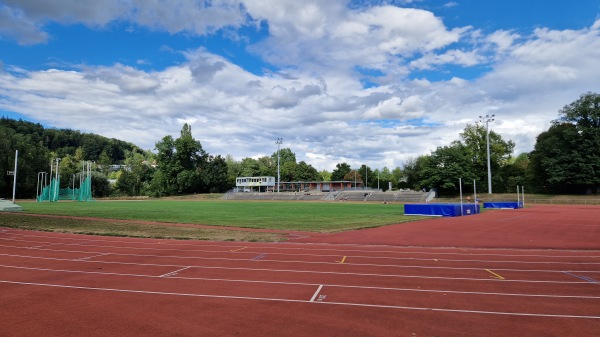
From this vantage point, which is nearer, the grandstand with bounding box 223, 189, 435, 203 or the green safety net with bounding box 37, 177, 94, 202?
the green safety net with bounding box 37, 177, 94, 202

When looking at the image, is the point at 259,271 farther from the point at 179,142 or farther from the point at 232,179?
the point at 232,179

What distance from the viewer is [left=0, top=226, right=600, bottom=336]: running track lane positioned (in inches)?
249

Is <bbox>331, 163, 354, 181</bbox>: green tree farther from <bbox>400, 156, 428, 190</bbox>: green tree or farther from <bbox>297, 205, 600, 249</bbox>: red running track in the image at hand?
<bbox>297, 205, 600, 249</bbox>: red running track

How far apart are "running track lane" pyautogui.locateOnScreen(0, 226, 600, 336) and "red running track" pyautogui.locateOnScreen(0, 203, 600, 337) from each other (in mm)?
25

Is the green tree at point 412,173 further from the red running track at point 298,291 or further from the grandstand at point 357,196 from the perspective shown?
the red running track at point 298,291

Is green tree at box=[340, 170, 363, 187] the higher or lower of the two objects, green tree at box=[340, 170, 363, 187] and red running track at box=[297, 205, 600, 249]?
the higher

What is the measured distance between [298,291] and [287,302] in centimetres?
85

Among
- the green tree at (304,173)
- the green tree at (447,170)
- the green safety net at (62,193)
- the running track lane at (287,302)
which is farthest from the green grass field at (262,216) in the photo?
the green tree at (304,173)

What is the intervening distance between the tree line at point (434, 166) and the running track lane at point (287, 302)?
67107mm

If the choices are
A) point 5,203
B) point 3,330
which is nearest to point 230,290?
point 3,330

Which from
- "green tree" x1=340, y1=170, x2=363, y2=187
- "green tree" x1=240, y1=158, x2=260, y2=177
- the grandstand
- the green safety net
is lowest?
the grandstand

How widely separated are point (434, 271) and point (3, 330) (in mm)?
9917

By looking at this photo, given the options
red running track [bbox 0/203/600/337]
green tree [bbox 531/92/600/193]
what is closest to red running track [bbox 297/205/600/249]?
red running track [bbox 0/203/600/337]

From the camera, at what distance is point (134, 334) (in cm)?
604
